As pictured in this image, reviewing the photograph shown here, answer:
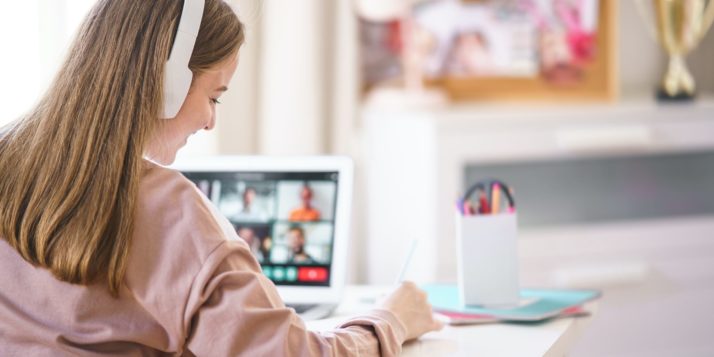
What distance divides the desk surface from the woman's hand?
26 millimetres

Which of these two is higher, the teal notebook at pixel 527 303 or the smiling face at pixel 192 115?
the smiling face at pixel 192 115

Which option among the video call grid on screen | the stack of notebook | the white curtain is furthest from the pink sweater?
the white curtain

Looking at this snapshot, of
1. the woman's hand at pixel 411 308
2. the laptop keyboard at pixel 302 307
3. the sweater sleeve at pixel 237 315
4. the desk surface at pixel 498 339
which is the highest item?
the sweater sleeve at pixel 237 315

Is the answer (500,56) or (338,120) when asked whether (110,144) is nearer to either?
(338,120)

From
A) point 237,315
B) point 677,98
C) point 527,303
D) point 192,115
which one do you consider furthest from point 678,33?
point 237,315

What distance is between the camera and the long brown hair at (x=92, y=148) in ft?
3.71

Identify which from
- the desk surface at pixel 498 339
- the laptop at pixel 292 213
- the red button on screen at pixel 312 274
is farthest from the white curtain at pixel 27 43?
the desk surface at pixel 498 339

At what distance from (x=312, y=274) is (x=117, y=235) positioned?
607mm

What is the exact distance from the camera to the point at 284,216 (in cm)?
173

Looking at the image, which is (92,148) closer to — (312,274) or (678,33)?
(312,274)

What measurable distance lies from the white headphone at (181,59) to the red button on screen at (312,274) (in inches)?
22.1

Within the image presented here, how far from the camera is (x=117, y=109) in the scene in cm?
116

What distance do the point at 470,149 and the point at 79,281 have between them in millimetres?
1636

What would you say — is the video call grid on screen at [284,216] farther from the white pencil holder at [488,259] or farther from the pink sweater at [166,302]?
the pink sweater at [166,302]
